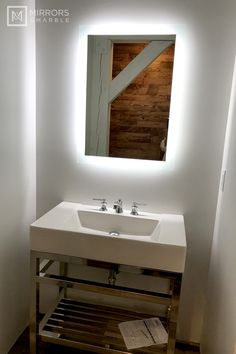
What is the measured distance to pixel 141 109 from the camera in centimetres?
162

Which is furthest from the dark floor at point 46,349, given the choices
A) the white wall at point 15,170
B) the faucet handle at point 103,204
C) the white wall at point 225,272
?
the faucet handle at point 103,204

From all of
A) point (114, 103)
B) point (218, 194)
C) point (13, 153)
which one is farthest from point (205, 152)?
point (13, 153)

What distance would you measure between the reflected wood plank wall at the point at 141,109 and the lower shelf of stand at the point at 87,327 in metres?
1.00

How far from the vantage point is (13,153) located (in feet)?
5.11

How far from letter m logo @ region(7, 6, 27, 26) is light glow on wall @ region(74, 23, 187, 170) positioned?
31 centimetres

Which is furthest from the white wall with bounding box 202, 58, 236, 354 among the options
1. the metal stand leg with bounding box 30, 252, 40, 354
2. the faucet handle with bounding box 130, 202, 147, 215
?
the metal stand leg with bounding box 30, 252, 40, 354

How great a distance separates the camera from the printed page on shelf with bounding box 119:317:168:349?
1526mm

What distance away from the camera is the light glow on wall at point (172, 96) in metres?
1.52

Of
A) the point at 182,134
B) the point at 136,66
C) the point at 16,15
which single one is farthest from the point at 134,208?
the point at 16,15

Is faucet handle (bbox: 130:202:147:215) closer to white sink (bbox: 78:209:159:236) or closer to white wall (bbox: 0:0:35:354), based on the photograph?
white sink (bbox: 78:209:159:236)

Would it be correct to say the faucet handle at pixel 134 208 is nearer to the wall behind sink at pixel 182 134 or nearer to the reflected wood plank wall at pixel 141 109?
the wall behind sink at pixel 182 134

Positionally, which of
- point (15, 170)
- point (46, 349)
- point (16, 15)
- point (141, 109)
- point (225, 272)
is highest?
point (16, 15)

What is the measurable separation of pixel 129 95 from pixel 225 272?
1.06 meters

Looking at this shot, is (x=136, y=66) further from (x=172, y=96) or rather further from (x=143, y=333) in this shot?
(x=143, y=333)
